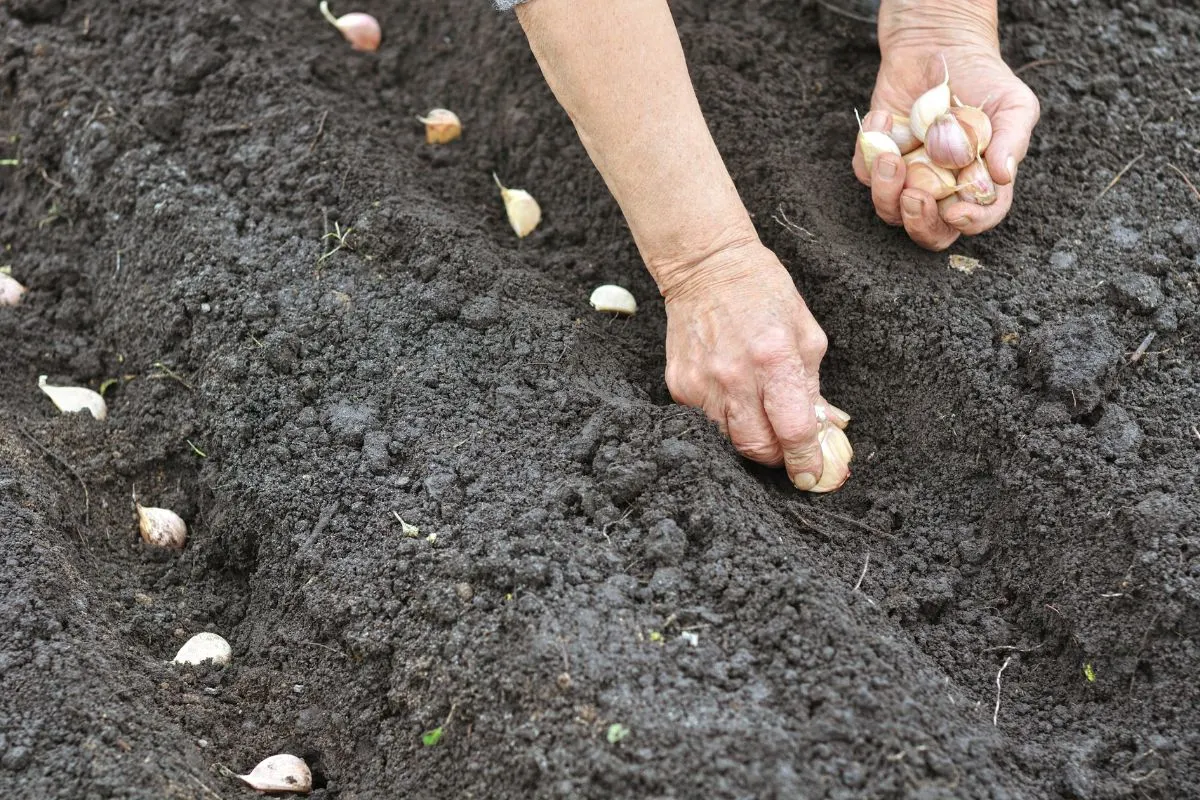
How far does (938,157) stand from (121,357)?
6.26 ft

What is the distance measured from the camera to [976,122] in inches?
90.9

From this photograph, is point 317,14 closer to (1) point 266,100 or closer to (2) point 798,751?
(1) point 266,100

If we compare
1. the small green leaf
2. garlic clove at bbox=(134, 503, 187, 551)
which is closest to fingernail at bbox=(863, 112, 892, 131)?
the small green leaf

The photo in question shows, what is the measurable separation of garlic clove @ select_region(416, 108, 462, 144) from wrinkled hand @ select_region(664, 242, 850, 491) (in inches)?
39.4

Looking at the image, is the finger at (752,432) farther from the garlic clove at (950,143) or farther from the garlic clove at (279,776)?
the garlic clove at (279,776)

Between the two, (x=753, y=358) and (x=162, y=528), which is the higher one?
(x=753, y=358)

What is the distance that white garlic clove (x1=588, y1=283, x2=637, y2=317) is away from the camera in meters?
2.50

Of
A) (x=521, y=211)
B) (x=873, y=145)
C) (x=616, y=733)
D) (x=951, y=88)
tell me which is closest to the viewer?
(x=616, y=733)

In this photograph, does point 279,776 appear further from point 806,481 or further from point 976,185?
point 976,185

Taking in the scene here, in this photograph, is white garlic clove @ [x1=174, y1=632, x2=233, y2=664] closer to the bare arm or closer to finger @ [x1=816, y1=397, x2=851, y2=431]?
the bare arm

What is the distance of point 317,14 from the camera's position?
324 centimetres

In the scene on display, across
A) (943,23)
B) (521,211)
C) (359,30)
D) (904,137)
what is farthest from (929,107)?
(359,30)

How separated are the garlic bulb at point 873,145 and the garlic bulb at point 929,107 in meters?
0.06

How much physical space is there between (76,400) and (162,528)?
46 centimetres
